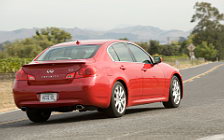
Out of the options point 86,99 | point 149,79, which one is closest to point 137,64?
point 149,79

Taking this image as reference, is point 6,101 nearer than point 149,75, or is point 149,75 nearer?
point 149,75

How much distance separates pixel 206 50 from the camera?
154125 millimetres

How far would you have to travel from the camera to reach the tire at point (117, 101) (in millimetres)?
9727

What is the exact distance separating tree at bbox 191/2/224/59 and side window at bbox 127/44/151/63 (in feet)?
475

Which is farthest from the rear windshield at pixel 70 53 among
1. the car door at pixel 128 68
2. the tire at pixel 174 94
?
the tire at pixel 174 94

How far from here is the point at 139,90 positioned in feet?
35.3

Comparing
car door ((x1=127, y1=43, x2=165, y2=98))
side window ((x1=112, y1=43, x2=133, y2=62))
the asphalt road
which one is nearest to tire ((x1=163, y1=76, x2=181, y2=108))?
car door ((x1=127, y1=43, x2=165, y2=98))

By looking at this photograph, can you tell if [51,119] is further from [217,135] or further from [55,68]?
[217,135]

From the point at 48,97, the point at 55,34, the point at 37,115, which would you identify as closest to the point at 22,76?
the point at 48,97

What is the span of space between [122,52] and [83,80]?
1660 millimetres

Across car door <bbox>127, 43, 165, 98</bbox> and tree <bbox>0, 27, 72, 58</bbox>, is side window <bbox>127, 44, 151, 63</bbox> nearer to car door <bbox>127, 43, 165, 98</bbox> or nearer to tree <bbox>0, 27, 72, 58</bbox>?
car door <bbox>127, 43, 165, 98</bbox>

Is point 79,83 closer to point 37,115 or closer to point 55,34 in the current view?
point 37,115

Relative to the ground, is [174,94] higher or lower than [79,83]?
lower

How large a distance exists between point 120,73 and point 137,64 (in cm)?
93
